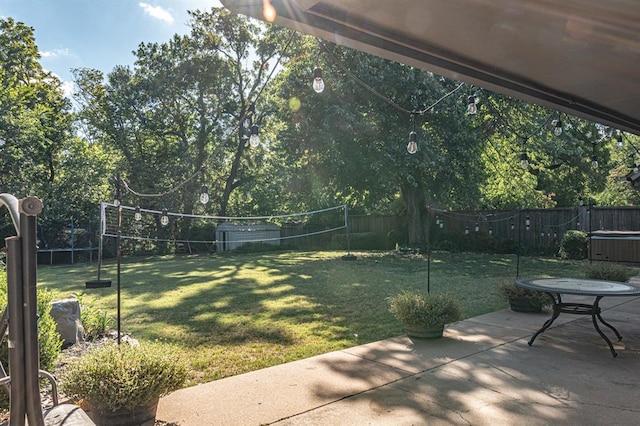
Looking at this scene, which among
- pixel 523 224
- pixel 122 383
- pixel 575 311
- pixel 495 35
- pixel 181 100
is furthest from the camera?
pixel 181 100

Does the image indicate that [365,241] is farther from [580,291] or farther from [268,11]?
[268,11]

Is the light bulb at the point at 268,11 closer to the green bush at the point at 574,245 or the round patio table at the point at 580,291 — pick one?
the round patio table at the point at 580,291

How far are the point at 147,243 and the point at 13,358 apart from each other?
66.3 ft

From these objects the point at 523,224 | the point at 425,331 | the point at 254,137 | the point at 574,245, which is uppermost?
the point at 254,137

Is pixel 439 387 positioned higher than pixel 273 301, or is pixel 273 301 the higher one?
pixel 439 387

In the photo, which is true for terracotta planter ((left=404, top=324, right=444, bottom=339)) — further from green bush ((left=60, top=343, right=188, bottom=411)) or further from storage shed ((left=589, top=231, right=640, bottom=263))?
storage shed ((left=589, top=231, right=640, bottom=263))

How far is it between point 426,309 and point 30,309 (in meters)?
3.72

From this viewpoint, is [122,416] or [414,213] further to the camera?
[414,213]

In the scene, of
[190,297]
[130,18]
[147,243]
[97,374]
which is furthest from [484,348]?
[147,243]

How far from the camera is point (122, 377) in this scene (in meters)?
2.34

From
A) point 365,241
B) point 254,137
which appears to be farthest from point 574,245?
point 254,137

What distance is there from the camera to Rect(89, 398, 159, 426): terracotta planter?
2.32 m

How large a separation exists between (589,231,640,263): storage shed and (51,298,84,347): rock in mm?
11906

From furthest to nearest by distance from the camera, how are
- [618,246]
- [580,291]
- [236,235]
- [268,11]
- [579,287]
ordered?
[236,235] → [618,246] → [579,287] → [580,291] → [268,11]
